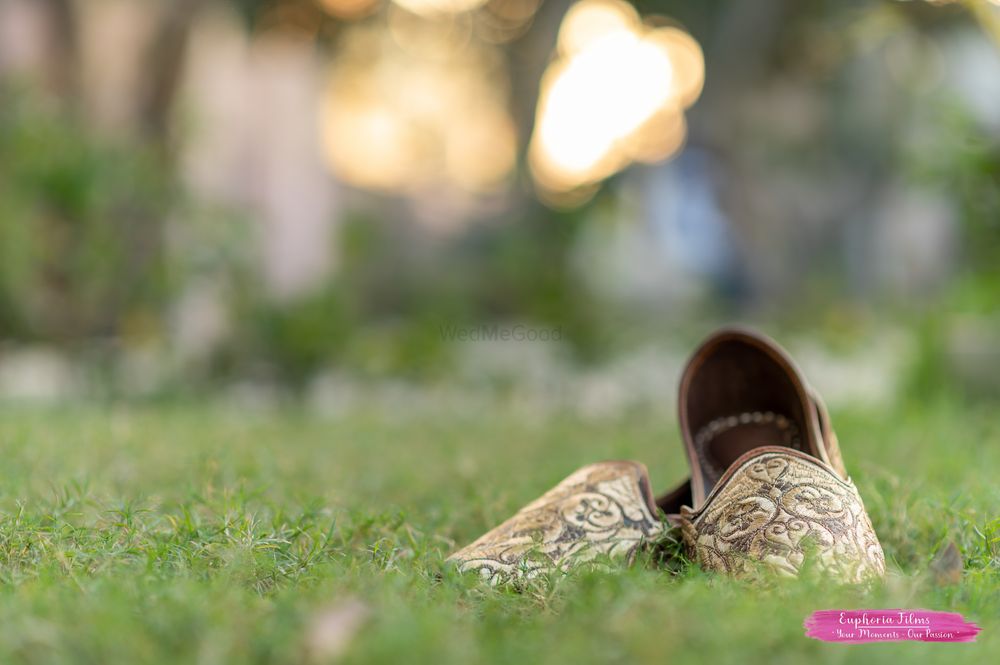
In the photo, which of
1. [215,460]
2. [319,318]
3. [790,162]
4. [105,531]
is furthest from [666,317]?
[105,531]

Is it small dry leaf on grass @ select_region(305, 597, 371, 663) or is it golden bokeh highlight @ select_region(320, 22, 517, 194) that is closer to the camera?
small dry leaf on grass @ select_region(305, 597, 371, 663)

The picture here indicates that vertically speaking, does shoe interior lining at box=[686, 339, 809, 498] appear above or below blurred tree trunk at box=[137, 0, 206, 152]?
below

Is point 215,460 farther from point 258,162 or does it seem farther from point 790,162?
point 790,162

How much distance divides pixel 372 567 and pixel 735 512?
0.72 meters

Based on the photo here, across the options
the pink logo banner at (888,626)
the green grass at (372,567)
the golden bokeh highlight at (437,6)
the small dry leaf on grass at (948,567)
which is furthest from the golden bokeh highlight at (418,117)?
the pink logo banner at (888,626)

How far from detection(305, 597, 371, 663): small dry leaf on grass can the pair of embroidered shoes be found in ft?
1.60

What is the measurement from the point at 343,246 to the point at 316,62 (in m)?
3.34

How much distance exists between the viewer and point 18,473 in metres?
2.60

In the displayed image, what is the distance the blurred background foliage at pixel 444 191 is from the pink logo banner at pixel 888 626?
259 centimetres

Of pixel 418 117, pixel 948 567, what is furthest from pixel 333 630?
pixel 418 117

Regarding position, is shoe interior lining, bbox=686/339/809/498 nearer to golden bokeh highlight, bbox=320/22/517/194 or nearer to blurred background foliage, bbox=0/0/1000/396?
blurred background foliage, bbox=0/0/1000/396

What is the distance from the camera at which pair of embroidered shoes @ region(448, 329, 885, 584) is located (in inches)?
68.4

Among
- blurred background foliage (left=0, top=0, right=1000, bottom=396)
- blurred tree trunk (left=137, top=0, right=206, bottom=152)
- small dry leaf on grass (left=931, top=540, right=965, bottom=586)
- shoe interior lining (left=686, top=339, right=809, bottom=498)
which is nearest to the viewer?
small dry leaf on grass (left=931, top=540, right=965, bottom=586)

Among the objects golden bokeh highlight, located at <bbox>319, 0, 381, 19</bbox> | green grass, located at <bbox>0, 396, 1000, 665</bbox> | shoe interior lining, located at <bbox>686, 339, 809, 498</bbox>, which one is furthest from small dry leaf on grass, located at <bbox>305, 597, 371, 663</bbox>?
golden bokeh highlight, located at <bbox>319, 0, 381, 19</bbox>
